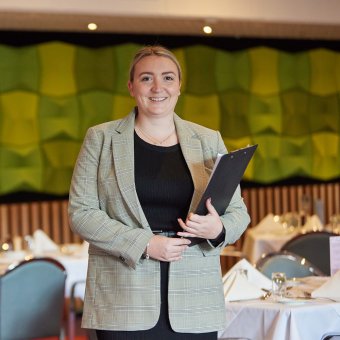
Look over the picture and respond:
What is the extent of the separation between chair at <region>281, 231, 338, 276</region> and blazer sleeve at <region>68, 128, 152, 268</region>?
3.83 metres

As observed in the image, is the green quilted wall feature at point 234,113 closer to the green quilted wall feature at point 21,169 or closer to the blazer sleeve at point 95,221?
the green quilted wall feature at point 21,169

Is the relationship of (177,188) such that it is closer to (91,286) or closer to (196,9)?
(91,286)

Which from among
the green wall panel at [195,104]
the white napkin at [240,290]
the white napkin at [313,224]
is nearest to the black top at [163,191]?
the white napkin at [240,290]

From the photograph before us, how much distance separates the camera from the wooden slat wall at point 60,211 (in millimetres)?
10633

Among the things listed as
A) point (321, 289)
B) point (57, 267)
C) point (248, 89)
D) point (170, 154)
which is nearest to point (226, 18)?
point (248, 89)

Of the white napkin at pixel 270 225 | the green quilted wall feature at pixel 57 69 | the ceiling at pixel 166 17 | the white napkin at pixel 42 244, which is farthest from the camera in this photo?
the green quilted wall feature at pixel 57 69

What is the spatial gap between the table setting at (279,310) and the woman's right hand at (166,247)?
1.31 metres

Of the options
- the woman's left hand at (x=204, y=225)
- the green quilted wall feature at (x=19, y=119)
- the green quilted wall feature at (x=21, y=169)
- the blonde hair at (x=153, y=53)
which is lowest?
the woman's left hand at (x=204, y=225)

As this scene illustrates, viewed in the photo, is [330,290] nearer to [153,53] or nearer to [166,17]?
[153,53]

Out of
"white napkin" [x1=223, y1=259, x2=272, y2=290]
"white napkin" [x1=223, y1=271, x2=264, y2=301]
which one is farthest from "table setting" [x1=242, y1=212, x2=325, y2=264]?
"white napkin" [x1=223, y1=271, x2=264, y2=301]

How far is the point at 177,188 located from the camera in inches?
123

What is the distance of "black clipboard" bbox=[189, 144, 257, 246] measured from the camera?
3010 mm

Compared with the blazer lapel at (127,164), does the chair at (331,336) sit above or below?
below

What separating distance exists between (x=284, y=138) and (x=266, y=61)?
3.24ft
